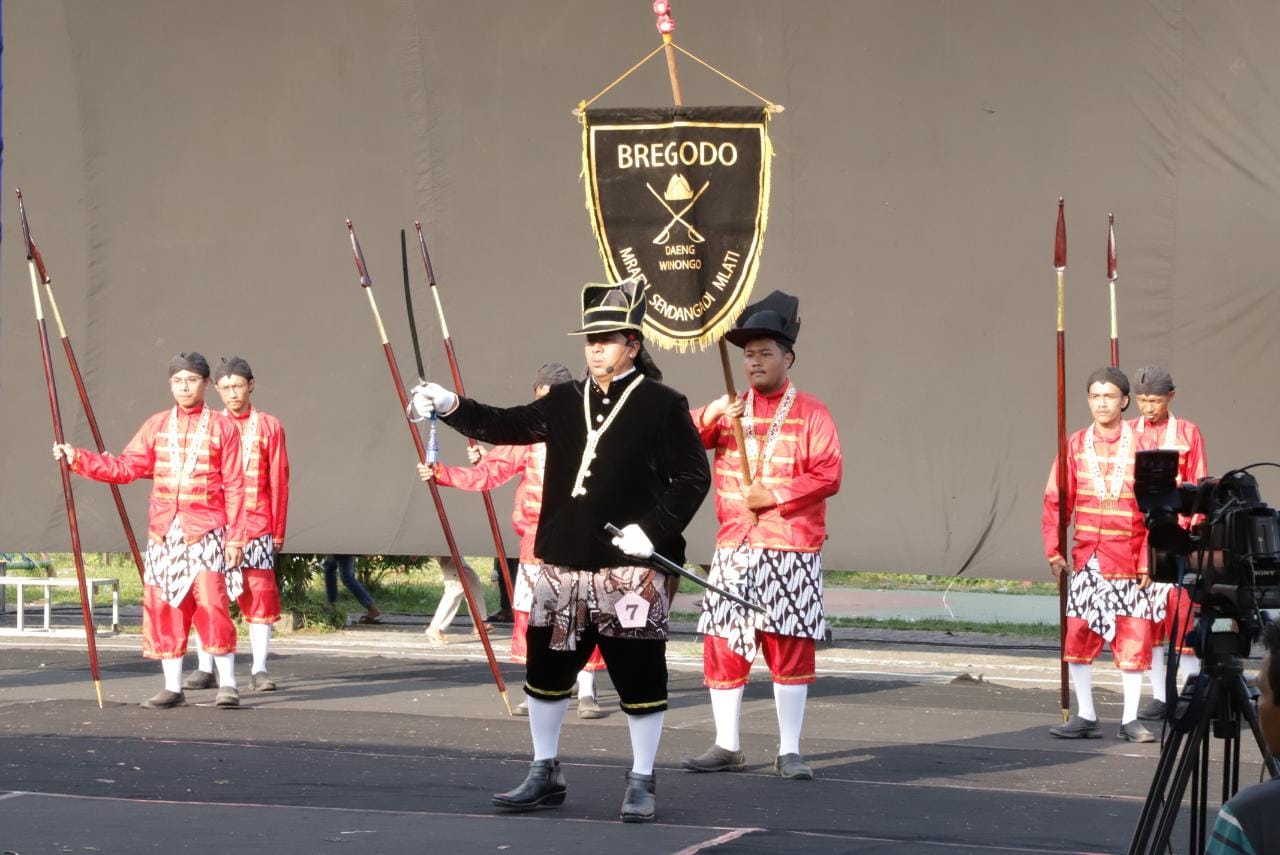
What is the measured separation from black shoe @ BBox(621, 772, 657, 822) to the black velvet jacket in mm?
661

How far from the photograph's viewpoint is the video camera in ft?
12.0

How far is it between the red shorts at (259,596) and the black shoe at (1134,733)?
162 inches

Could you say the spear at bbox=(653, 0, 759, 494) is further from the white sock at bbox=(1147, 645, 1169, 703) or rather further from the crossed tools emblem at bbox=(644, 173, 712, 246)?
the white sock at bbox=(1147, 645, 1169, 703)

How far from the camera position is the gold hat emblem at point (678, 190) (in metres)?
6.91

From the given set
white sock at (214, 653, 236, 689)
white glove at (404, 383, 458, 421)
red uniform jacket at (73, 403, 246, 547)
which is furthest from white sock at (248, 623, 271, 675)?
white glove at (404, 383, 458, 421)

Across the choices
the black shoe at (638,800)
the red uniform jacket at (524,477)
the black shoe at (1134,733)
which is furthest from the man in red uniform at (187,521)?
the black shoe at (1134,733)

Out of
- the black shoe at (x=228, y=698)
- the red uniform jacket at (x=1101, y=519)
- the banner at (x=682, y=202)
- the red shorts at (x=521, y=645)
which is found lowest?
the black shoe at (x=228, y=698)

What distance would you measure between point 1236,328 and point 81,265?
7239 millimetres

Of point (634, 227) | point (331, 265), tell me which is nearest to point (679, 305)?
point (634, 227)

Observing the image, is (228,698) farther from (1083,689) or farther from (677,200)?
(1083,689)

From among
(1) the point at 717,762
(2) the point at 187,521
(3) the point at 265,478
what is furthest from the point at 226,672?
(1) the point at 717,762

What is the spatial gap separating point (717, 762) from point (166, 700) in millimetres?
2946

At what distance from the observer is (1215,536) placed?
3.76m

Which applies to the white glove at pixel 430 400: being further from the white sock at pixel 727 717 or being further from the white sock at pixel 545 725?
the white sock at pixel 727 717
